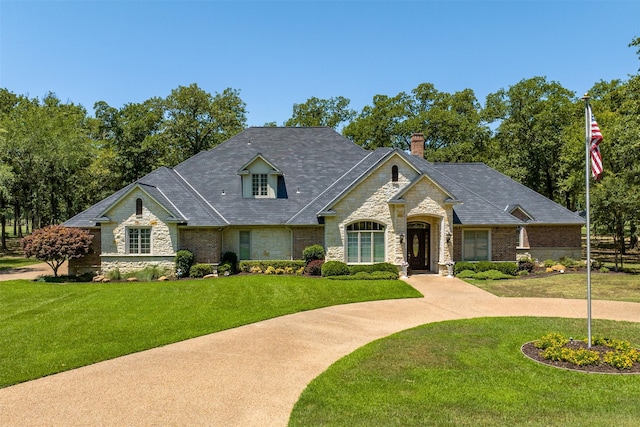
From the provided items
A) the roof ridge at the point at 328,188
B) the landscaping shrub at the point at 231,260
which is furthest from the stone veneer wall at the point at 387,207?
the landscaping shrub at the point at 231,260

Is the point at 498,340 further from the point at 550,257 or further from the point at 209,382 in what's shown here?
the point at 550,257

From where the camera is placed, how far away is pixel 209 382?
25.1 feet

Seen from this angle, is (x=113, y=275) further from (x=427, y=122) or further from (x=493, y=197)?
(x=427, y=122)

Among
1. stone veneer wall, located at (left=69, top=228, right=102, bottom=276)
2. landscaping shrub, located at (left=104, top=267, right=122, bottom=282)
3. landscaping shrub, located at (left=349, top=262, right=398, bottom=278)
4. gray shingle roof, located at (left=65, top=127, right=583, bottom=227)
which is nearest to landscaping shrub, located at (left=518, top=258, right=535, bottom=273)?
gray shingle roof, located at (left=65, top=127, right=583, bottom=227)

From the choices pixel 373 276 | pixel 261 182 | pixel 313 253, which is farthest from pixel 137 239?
pixel 373 276

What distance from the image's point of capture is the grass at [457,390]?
6156 millimetres

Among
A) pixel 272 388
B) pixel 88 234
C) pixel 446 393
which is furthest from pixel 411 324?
pixel 88 234

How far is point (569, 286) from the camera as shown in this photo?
745 inches

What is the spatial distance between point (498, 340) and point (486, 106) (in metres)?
45.8

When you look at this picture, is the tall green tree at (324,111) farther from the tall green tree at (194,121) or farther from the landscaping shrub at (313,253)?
the landscaping shrub at (313,253)

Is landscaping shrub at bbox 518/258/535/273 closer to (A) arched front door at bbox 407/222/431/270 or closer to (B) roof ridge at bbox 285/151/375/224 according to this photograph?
(A) arched front door at bbox 407/222/431/270

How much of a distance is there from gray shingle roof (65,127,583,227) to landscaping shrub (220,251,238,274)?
183 cm

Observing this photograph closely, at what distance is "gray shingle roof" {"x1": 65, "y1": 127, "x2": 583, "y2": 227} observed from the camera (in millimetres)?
22812

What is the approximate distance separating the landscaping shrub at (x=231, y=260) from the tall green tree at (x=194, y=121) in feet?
89.3
